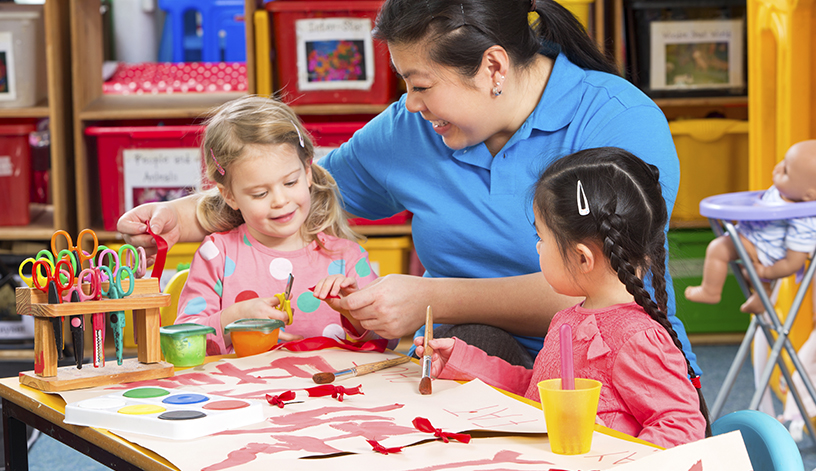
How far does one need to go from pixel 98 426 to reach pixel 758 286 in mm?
1532

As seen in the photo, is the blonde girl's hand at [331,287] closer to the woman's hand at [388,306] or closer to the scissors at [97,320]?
the woman's hand at [388,306]

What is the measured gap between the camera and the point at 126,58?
289 centimetres

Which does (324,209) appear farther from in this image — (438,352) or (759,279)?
(759,279)

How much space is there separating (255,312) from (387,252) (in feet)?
4.82

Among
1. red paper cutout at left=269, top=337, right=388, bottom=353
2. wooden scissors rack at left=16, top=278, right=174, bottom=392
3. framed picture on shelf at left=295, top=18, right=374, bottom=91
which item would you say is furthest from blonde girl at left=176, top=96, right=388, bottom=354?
framed picture on shelf at left=295, top=18, right=374, bottom=91

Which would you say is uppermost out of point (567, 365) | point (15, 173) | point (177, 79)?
point (177, 79)

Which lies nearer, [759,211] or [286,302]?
[286,302]

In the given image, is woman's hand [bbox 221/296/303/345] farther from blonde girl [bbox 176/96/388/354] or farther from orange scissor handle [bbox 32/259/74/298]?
orange scissor handle [bbox 32/259/74/298]

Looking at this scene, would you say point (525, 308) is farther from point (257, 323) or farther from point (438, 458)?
point (438, 458)

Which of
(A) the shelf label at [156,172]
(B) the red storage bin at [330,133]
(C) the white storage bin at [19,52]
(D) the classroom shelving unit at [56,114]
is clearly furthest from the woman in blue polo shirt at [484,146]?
(C) the white storage bin at [19,52]

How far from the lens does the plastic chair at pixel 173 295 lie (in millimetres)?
1335

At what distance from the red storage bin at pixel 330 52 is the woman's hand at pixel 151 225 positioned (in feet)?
4.00

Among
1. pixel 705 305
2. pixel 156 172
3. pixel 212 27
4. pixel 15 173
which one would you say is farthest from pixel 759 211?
pixel 15 173

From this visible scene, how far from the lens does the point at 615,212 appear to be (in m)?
0.82
